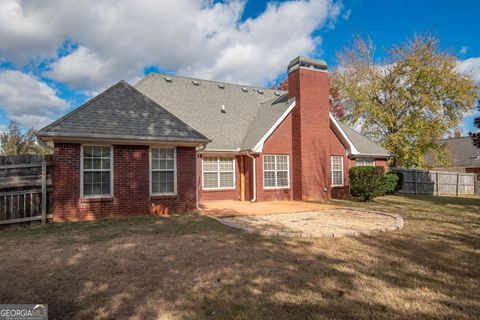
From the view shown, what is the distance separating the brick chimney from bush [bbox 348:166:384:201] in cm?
195

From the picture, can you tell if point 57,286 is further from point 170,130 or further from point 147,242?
point 170,130

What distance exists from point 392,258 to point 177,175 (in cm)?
844

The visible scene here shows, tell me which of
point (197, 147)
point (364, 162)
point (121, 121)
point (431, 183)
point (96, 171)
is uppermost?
point (121, 121)

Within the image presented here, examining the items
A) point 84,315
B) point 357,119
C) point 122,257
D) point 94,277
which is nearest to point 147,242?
point 122,257

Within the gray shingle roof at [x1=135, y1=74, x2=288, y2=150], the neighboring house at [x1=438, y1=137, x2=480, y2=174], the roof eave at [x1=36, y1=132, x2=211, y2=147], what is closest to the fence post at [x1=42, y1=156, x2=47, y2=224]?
the roof eave at [x1=36, y1=132, x2=211, y2=147]

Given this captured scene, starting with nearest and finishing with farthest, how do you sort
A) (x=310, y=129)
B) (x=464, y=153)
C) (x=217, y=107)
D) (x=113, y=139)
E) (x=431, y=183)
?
(x=113, y=139)
(x=310, y=129)
(x=217, y=107)
(x=431, y=183)
(x=464, y=153)

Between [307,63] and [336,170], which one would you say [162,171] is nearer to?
[307,63]

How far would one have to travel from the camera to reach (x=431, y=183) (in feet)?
76.5

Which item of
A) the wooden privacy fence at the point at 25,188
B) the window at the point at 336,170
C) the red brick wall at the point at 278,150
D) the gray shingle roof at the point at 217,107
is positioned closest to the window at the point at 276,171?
the red brick wall at the point at 278,150

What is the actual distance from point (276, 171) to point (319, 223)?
7.57 metres

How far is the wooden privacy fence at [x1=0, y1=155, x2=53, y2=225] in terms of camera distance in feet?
31.5

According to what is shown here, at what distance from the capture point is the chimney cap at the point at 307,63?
17438 mm

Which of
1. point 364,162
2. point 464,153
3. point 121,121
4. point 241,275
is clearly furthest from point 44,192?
point 464,153

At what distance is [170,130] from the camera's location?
482 inches
